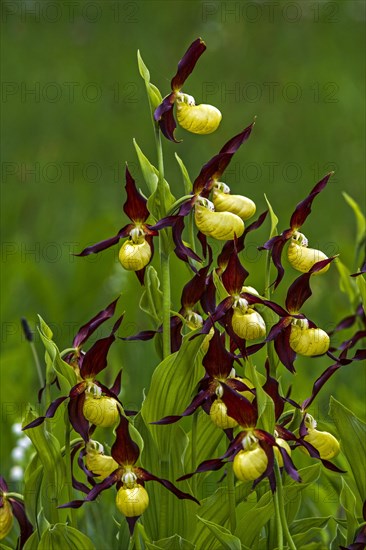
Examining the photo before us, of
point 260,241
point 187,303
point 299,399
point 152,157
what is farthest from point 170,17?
point 187,303

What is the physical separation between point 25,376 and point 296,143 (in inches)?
76.2

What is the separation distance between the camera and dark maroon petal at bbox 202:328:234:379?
0.88 meters

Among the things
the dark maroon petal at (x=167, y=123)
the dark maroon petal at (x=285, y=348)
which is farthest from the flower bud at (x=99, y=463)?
the dark maroon petal at (x=167, y=123)

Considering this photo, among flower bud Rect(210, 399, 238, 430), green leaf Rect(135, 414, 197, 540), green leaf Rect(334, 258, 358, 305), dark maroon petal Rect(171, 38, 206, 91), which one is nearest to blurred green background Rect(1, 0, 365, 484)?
green leaf Rect(334, 258, 358, 305)

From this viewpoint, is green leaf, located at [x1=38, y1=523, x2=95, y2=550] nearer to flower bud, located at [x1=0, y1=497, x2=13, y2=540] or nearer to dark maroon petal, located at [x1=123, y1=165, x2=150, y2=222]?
flower bud, located at [x1=0, y1=497, x2=13, y2=540]

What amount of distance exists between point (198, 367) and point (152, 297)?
0.11 meters

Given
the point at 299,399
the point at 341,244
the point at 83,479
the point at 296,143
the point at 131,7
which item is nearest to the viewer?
the point at 83,479

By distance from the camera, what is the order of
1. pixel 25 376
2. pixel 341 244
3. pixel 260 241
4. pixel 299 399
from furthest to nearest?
pixel 260 241 → pixel 341 244 → pixel 25 376 → pixel 299 399

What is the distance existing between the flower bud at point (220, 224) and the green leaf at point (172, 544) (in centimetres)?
34

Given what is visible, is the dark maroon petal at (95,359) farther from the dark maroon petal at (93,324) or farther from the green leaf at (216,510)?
the green leaf at (216,510)

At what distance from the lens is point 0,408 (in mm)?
1575

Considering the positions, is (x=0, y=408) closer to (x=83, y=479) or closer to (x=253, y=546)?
(x=83, y=479)

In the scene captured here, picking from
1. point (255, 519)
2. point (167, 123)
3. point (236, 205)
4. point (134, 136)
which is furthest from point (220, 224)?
point (134, 136)

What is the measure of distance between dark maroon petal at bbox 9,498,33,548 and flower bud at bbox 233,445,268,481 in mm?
314
